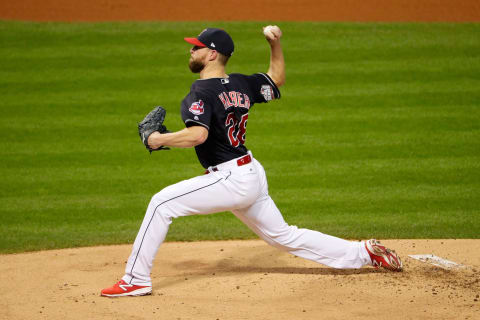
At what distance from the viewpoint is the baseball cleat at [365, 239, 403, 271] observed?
5266 mm

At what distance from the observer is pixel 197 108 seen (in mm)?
4727

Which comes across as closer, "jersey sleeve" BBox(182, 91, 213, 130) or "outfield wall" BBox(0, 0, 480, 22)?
"jersey sleeve" BBox(182, 91, 213, 130)

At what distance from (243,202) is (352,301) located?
984mm

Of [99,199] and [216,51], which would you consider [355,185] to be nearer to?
[99,199]

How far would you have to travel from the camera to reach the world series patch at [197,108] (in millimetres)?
4707

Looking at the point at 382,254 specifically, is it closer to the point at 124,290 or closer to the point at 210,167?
the point at 210,167

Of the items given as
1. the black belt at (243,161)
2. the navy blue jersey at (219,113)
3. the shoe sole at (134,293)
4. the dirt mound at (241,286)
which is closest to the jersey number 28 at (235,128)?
the navy blue jersey at (219,113)

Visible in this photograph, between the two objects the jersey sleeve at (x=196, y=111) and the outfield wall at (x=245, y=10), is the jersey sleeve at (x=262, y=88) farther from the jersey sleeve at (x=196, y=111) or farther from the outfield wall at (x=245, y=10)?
the outfield wall at (x=245, y=10)

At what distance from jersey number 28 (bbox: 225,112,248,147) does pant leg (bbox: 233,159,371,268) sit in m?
0.31

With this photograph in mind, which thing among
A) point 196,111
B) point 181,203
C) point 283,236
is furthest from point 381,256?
point 196,111

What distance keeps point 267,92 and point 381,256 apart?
146 cm

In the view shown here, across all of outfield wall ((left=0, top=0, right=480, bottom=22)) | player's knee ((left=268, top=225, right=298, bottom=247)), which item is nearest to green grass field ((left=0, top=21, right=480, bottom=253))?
outfield wall ((left=0, top=0, right=480, bottom=22))

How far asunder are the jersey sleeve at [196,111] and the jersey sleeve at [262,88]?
513 millimetres

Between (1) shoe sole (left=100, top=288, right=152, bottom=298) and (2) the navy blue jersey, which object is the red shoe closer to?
(1) shoe sole (left=100, top=288, right=152, bottom=298)
